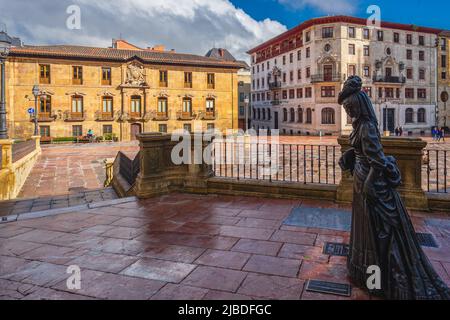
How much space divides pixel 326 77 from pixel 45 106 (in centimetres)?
3286

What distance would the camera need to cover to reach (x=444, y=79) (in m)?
48.7

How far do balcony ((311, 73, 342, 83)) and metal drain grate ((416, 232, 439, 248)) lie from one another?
133 ft

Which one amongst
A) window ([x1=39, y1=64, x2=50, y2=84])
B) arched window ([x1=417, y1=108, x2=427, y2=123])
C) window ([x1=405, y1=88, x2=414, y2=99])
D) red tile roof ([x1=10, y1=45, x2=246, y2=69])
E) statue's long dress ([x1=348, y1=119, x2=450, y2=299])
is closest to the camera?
statue's long dress ([x1=348, y1=119, x2=450, y2=299])

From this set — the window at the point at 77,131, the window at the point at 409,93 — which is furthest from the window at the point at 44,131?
the window at the point at 409,93

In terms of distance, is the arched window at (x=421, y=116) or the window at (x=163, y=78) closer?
the window at (x=163, y=78)

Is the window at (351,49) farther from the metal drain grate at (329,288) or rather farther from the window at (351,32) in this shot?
the metal drain grate at (329,288)

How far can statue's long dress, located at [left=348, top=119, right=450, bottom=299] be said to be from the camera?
3.09m

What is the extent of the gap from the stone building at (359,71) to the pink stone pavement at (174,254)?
128 feet

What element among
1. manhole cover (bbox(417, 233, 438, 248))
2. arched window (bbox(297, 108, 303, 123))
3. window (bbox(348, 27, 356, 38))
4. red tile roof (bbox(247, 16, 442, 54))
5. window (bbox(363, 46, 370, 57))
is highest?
red tile roof (bbox(247, 16, 442, 54))

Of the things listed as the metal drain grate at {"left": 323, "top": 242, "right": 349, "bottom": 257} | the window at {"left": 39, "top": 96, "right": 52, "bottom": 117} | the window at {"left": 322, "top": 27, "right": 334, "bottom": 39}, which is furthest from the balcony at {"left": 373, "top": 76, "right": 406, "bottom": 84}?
the metal drain grate at {"left": 323, "top": 242, "right": 349, "bottom": 257}

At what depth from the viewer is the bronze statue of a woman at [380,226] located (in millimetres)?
3100

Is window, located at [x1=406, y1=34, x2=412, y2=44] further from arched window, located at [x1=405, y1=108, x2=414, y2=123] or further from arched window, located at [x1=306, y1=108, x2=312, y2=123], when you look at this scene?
arched window, located at [x1=306, y1=108, x2=312, y2=123]
